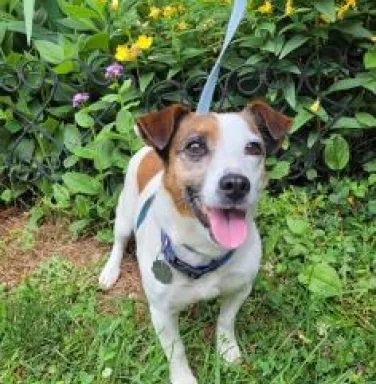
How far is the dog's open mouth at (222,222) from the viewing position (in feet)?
8.74

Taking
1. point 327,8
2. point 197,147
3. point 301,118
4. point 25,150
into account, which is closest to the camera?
point 197,147

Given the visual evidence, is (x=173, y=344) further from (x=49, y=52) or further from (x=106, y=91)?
(x=49, y=52)

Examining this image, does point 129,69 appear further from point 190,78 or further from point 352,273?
point 352,273

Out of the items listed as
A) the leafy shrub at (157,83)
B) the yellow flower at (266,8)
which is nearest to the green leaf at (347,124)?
the leafy shrub at (157,83)

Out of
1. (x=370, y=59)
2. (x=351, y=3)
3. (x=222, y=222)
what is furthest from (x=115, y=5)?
(x=222, y=222)

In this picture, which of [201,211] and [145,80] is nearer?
[201,211]

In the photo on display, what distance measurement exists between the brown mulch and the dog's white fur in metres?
0.59

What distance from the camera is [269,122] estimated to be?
9.34 feet

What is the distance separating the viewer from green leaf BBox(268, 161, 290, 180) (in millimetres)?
3920

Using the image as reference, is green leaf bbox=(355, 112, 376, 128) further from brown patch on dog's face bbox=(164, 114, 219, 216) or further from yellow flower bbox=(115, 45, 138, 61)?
brown patch on dog's face bbox=(164, 114, 219, 216)

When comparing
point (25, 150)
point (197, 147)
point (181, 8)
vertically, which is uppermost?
point (197, 147)

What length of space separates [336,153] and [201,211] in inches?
56.9

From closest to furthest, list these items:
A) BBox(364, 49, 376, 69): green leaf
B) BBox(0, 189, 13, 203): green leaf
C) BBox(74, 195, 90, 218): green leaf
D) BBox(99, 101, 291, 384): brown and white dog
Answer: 1. BBox(99, 101, 291, 384): brown and white dog
2. BBox(364, 49, 376, 69): green leaf
3. BBox(74, 195, 90, 218): green leaf
4. BBox(0, 189, 13, 203): green leaf

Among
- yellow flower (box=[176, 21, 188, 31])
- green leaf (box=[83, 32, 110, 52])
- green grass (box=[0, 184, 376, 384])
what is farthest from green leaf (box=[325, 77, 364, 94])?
green leaf (box=[83, 32, 110, 52])
